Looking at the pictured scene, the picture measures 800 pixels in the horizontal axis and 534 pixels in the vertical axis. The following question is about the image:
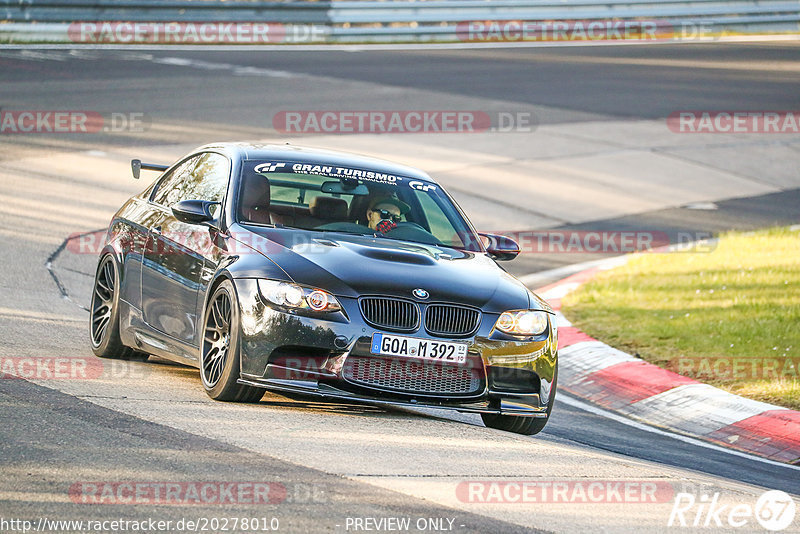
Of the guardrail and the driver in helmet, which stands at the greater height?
the guardrail

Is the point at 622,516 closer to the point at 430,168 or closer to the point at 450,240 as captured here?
the point at 450,240

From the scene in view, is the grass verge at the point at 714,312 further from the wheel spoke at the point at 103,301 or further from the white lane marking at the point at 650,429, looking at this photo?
the wheel spoke at the point at 103,301

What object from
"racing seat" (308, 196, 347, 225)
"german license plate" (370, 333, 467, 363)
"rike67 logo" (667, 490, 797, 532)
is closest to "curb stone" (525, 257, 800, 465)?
"rike67 logo" (667, 490, 797, 532)

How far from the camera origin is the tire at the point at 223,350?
23.0 ft

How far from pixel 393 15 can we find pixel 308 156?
22.0 metres

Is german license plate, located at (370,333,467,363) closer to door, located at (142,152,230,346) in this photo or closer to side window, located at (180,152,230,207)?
door, located at (142,152,230,346)

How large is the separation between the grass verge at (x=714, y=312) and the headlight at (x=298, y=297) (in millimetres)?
3775

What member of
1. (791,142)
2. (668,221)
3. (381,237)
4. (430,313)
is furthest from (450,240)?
(791,142)

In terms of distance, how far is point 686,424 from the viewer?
8.82m

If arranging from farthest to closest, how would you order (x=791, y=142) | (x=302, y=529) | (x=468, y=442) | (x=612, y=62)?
1. (x=612, y=62)
2. (x=791, y=142)
3. (x=468, y=442)
4. (x=302, y=529)

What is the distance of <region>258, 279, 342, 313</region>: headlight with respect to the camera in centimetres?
686

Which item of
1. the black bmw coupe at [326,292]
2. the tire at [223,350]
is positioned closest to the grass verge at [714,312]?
the black bmw coupe at [326,292]

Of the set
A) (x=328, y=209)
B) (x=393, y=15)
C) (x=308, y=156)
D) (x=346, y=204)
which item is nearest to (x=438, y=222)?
(x=346, y=204)

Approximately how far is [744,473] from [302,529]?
344 centimetres
